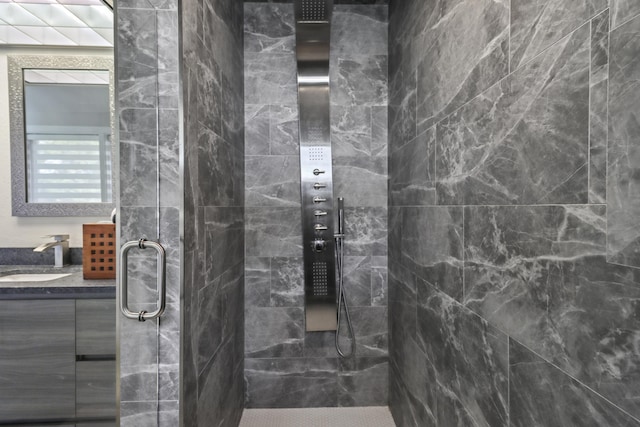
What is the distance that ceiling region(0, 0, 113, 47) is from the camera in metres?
1.60

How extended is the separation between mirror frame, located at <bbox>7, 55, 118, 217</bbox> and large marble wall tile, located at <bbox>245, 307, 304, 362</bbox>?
4.14 feet

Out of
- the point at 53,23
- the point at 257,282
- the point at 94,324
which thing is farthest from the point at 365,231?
the point at 53,23

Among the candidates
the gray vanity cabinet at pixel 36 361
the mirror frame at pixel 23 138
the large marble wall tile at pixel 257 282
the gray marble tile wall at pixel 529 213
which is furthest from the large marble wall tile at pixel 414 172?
the gray vanity cabinet at pixel 36 361

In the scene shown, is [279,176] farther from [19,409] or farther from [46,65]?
[19,409]

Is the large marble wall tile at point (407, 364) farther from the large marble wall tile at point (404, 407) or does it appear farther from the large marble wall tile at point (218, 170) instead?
the large marble wall tile at point (218, 170)

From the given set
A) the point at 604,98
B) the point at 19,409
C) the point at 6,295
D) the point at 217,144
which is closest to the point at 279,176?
the point at 217,144

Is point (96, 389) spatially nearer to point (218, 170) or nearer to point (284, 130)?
point (218, 170)

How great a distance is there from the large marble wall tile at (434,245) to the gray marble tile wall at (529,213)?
0.4 inches

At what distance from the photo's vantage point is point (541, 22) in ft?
2.82

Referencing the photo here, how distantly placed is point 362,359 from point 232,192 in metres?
1.52

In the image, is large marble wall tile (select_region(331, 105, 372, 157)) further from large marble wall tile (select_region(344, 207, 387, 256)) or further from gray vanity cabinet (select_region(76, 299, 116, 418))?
gray vanity cabinet (select_region(76, 299, 116, 418))

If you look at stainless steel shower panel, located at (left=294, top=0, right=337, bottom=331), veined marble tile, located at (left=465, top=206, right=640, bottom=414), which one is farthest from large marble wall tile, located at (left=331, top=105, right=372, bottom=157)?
veined marble tile, located at (left=465, top=206, right=640, bottom=414)

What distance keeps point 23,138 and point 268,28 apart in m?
1.65

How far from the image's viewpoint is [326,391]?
249 centimetres
